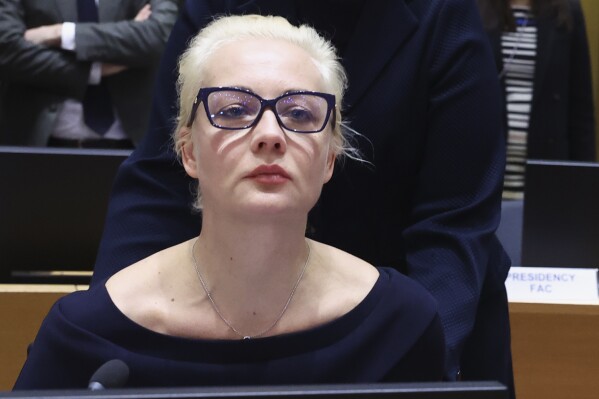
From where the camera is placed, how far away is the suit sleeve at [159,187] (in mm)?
1755

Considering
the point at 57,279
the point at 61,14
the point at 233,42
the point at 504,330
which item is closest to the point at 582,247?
the point at 504,330

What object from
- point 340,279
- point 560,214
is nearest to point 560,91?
point 560,214

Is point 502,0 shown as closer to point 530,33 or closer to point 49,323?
point 530,33

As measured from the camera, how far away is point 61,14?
146 inches

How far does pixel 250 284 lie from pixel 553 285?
4.45 feet

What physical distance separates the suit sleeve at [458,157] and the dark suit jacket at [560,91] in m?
1.86

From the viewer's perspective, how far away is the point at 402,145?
180 centimetres

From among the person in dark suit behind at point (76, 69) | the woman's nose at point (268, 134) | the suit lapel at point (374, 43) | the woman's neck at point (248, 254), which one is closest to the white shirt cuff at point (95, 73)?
the person in dark suit behind at point (76, 69)

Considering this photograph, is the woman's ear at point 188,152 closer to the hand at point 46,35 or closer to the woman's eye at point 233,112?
the woman's eye at point 233,112

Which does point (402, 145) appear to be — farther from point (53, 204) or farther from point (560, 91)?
point (560, 91)

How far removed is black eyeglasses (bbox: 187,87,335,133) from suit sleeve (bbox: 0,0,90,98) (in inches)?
89.7

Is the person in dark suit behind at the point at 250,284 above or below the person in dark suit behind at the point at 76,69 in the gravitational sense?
above

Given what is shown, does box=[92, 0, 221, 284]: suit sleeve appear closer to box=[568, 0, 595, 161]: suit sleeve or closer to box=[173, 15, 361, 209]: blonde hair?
box=[173, 15, 361, 209]: blonde hair

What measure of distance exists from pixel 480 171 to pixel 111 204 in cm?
59
